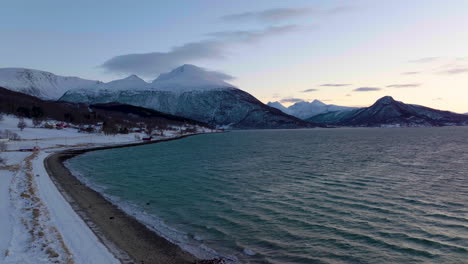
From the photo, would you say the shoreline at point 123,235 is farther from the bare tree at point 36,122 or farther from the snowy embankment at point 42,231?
the bare tree at point 36,122

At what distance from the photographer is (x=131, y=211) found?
890 inches

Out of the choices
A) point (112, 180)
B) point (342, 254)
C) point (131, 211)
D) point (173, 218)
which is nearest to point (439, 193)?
point (342, 254)

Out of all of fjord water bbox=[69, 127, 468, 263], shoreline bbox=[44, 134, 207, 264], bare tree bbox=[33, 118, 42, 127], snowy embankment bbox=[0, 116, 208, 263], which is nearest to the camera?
snowy embankment bbox=[0, 116, 208, 263]

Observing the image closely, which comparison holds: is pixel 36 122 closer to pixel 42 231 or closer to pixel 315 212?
pixel 42 231

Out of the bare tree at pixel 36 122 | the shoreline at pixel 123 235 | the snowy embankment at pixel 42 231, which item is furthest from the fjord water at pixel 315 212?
the bare tree at pixel 36 122

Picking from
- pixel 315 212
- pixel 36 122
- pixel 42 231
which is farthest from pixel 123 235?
pixel 36 122

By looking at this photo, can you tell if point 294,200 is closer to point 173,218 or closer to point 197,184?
point 173,218

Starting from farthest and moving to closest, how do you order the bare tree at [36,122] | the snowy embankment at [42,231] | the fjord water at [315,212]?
the bare tree at [36,122]
the fjord water at [315,212]
the snowy embankment at [42,231]

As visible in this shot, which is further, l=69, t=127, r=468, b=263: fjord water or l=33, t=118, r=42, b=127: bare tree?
l=33, t=118, r=42, b=127: bare tree

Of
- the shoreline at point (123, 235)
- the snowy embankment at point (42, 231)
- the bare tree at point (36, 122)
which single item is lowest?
the shoreline at point (123, 235)

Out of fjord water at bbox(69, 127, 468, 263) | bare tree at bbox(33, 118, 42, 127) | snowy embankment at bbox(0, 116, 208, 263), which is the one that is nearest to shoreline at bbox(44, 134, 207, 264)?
snowy embankment at bbox(0, 116, 208, 263)

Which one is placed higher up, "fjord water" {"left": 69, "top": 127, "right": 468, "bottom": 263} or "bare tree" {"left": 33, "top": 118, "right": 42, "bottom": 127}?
"bare tree" {"left": 33, "top": 118, "right": 42, "bottom": 127}

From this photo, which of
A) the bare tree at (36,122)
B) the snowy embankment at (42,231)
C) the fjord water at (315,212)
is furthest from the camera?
the bare tree at (36,122)

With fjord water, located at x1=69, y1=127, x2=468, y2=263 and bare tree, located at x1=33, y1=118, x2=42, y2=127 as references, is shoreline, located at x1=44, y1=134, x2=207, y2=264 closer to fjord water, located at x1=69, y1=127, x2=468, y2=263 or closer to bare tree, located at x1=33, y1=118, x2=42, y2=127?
fjord water, located at x1=69, y1=127, x2=468, y2=263
